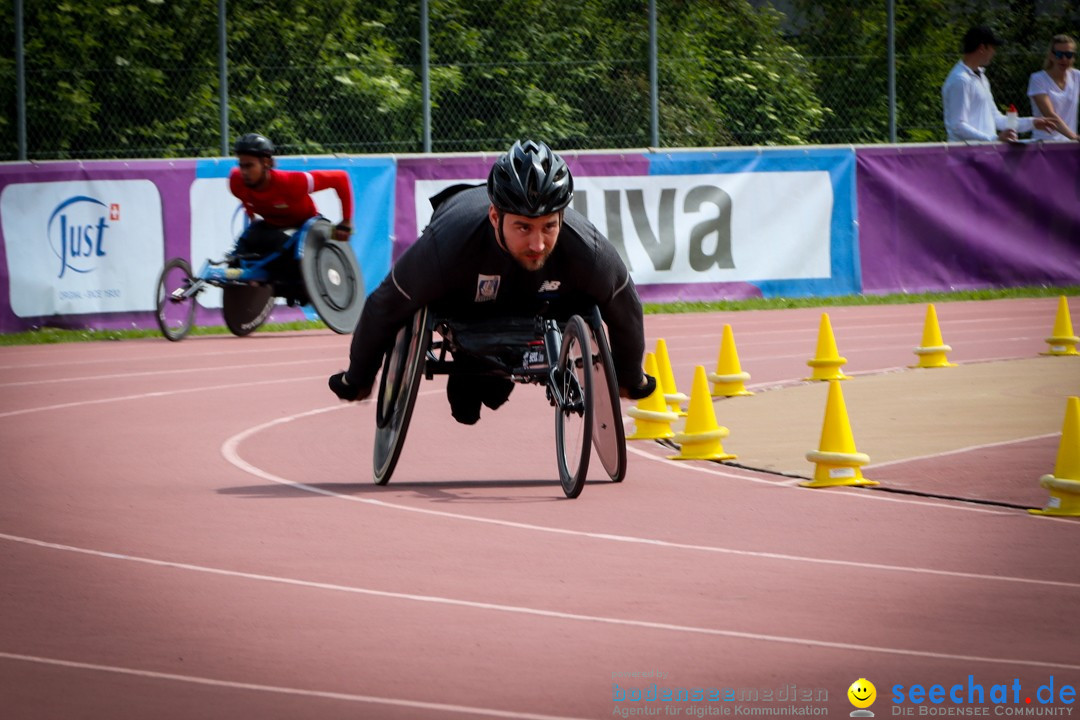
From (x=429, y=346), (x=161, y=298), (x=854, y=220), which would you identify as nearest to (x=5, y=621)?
(x=429, y=346)

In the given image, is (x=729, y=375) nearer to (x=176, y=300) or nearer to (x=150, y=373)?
(x=150, y=373)

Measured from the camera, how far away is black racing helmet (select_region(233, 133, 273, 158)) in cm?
1698

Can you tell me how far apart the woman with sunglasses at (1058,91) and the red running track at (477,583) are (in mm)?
10764

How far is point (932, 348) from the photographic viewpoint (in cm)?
1455

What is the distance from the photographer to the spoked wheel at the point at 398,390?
8.90 metres

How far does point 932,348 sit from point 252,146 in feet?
21.1

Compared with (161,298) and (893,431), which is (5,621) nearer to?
(893,431)

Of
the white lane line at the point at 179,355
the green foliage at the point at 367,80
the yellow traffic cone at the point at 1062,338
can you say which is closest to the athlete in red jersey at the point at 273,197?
the white lane line at the point at 179,355

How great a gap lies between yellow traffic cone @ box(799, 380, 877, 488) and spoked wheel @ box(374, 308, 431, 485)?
199cm

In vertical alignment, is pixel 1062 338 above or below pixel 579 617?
above

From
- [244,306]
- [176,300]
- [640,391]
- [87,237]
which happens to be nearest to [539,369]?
[640,391]

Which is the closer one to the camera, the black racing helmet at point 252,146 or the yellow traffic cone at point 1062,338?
the yellow traffic cone at point 1062,338

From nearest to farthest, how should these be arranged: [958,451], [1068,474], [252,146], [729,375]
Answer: [1068,474] → [958,451] → [729,375] → [252,146]

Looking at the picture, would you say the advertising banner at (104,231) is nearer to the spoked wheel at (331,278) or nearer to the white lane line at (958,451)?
the spoked wheel at (331,278)
